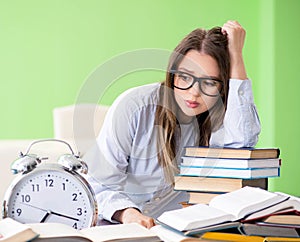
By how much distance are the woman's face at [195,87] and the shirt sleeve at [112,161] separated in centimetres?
17

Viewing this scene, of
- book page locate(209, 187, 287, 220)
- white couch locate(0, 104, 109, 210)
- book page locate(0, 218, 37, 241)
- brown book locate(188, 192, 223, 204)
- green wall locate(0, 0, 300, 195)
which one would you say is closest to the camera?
book page locate(0, 218, 37, 241)

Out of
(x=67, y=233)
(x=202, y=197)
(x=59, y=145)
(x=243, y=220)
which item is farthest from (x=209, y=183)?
(x=59, y=145)

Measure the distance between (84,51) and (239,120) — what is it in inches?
144

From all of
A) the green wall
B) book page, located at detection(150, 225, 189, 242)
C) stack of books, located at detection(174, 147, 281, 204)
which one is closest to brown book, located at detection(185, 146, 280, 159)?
stack of books, located at detection(174, 147, 281, 204)

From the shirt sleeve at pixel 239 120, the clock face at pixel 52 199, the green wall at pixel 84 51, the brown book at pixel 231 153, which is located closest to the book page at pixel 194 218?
the clock face at pixel 52 199

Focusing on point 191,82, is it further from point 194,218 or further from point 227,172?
point 194,218

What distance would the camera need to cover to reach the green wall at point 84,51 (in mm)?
5082

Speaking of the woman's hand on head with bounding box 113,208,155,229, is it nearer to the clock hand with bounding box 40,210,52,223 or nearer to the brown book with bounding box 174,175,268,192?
the brown book with bounding box 174,175,268,192

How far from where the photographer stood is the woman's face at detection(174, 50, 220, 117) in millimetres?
1497

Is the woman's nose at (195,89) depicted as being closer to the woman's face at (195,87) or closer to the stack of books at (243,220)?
the woman's face at (195,87)

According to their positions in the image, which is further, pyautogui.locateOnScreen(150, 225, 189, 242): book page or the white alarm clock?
the white alarm clock

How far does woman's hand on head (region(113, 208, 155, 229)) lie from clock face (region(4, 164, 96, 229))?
16 cm

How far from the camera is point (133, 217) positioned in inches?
55.7

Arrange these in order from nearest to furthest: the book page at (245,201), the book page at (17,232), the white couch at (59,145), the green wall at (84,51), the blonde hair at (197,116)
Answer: the book page at (17,232) → the book page at (245,201) → the white couch at (59,145) → the blonde hair at (197,116) → the green wall at (84,51)
